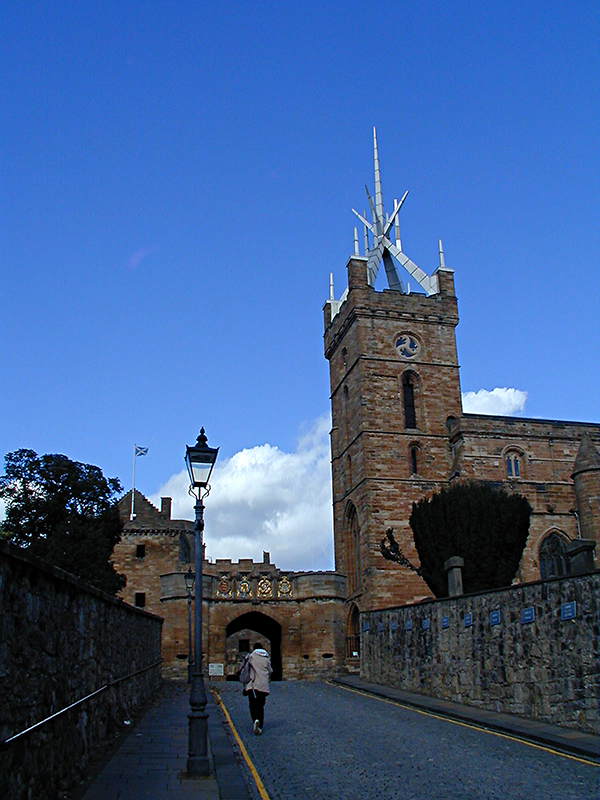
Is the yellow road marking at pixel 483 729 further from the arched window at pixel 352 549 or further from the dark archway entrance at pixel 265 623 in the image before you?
the arched window at pixel 352 549

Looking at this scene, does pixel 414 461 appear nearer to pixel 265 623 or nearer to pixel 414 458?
pixel 414 458

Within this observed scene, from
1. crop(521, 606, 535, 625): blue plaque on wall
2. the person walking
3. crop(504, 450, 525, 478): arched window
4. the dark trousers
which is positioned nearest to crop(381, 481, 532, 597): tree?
crop(504, 450, 525, 478): arched window

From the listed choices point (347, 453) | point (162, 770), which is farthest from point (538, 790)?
point (347, 453)

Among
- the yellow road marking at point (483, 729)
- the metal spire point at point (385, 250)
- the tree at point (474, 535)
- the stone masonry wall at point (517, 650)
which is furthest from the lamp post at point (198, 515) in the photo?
the metal spire point at point (385, 250)

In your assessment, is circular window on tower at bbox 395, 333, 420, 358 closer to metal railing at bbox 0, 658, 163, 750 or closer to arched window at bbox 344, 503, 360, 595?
arched window at bbox 344, 503, 360, 595

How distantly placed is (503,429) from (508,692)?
2809cm

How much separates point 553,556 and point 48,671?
35.9 meters

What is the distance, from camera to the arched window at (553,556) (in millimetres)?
39156

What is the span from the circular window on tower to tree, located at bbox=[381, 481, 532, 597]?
1498 cm

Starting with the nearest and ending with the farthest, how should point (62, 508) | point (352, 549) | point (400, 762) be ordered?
point (400, 762), point (62, 508), point (352, 549)

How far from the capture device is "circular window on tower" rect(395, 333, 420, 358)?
44.4 metres

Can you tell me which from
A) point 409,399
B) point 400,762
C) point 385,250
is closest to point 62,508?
point 409,399

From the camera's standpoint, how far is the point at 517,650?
1505 centimetres

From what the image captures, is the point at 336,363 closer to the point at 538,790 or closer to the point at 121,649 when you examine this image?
the point at 121,649
